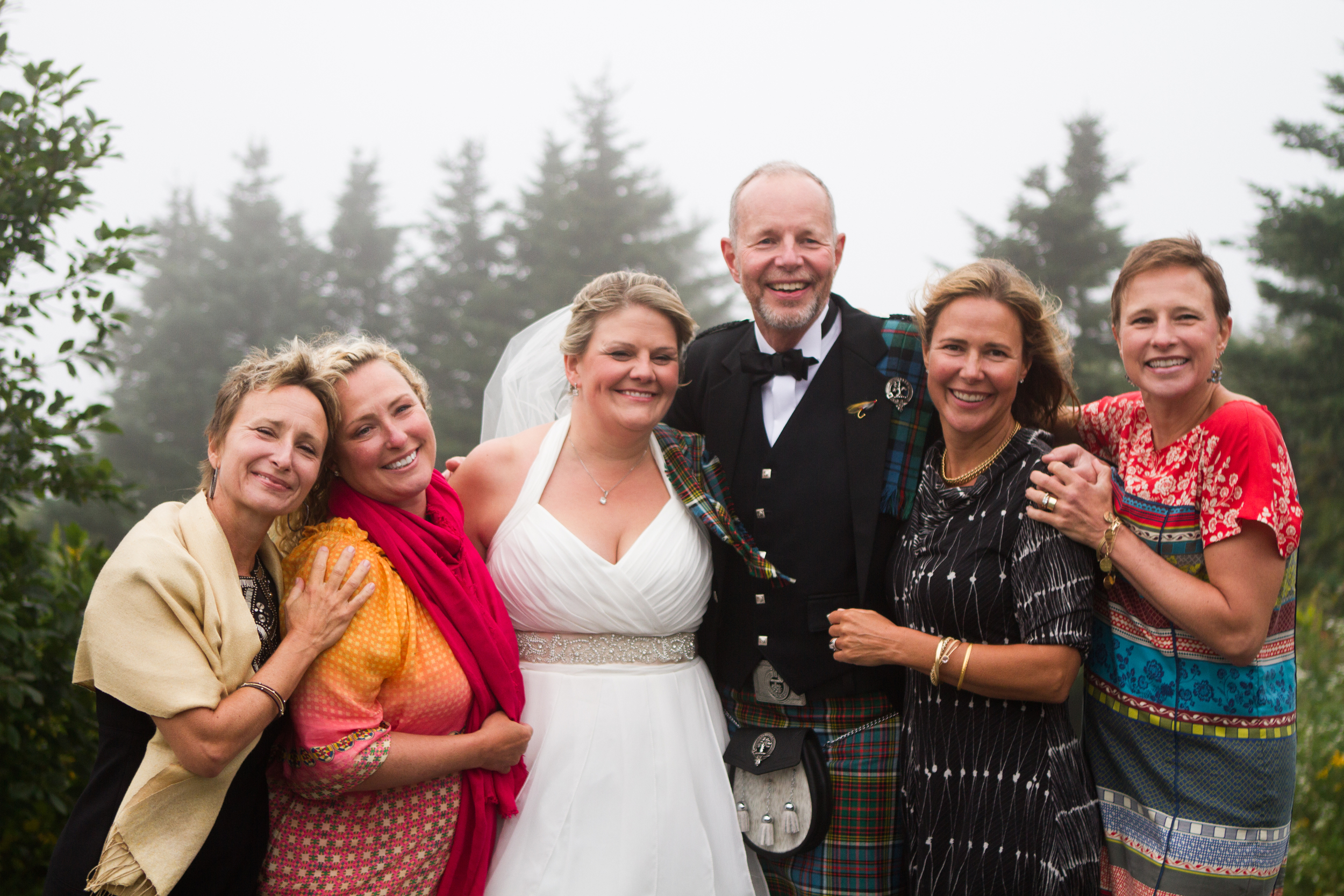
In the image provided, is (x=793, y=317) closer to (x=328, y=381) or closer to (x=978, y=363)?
(x=978, y=363)

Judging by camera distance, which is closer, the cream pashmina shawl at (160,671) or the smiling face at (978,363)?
the cream pashmina shawl at (160,671)

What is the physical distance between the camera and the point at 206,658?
6.35 feet

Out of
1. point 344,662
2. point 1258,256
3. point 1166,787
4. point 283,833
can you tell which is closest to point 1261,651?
point 1166,787

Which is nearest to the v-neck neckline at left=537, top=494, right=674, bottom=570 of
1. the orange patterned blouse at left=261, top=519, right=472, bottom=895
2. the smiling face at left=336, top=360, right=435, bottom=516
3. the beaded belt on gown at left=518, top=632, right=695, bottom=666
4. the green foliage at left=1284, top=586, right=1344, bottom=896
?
the beaded belt on gown at left=518, top=632, right=695, bottom=666

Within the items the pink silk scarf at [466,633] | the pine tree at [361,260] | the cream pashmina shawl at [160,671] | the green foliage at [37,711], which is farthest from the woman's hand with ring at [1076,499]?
the pine tree at [361,260]

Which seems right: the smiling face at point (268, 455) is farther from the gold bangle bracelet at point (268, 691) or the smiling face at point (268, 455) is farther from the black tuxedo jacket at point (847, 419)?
the black tuxedo jacket at point (847, 419)

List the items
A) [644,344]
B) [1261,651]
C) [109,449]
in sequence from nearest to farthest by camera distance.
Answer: [1261,651] < [644,344] < [109,449]

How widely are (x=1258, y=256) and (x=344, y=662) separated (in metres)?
17.5

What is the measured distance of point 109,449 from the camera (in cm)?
2658

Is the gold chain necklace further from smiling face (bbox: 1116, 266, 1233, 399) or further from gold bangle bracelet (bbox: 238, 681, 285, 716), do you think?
gold bangle bracelet (bbox: 238, 681, 285, 716)

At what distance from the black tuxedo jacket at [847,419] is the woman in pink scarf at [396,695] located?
85 centimetres

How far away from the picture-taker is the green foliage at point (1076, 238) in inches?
809

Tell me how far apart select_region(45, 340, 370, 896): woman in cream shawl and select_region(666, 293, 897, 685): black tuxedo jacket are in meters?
1.27

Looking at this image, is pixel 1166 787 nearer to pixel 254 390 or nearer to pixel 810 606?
pixel 810 606
